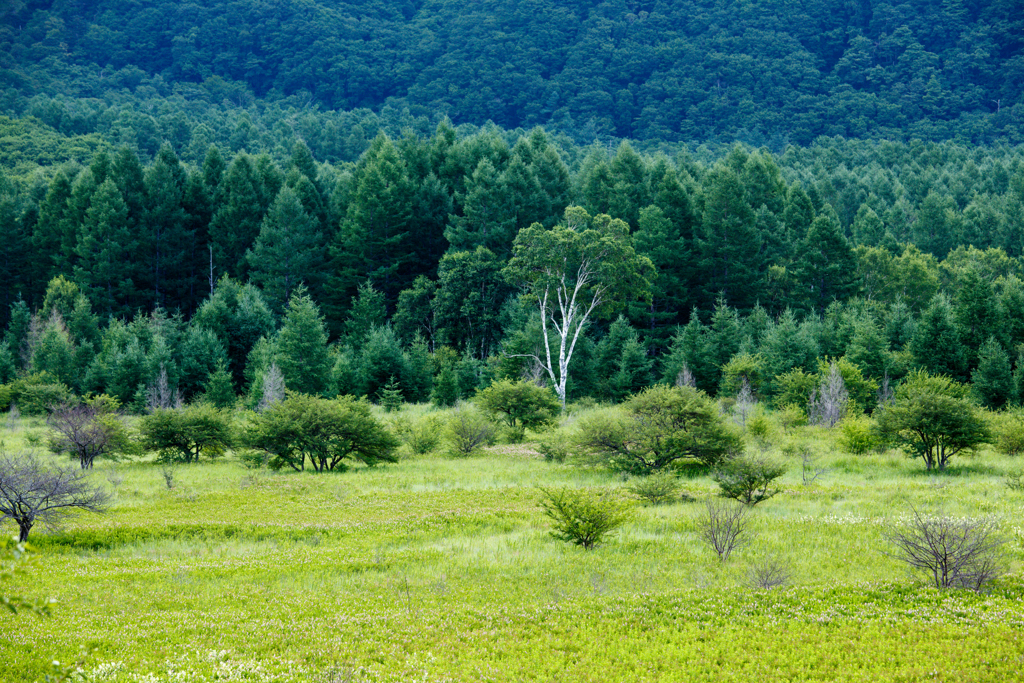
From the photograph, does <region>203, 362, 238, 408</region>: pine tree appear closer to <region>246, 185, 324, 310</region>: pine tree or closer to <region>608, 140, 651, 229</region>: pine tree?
<region>246, 185, 324, 310</region>: pine tree

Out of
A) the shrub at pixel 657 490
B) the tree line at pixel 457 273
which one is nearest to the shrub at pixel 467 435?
the shrub at pixel 657 490

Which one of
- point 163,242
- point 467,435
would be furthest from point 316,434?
point 163,242

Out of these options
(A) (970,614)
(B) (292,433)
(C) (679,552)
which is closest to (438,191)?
(B) (292,433)

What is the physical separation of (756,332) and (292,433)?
34845mm

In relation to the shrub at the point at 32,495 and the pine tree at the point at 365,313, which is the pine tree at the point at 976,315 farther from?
the shrub at the point at 32,495

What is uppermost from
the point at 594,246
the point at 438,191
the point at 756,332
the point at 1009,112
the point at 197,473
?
the point at 1009,112

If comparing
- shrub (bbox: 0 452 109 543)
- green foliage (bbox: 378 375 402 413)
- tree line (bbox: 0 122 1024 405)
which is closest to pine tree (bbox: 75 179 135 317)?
tree line (bbox: 0 122 1024 405)

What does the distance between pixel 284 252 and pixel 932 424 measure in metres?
50.9

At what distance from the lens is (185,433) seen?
28.6 metres

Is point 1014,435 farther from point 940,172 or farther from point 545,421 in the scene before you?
point 940,172

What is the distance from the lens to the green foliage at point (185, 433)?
28.4 meters

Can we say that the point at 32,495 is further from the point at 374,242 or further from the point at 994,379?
the point at 374,242

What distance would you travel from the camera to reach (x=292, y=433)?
2592cm

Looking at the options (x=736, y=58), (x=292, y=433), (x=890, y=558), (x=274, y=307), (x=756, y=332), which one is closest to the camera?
(x=890, y=558)
